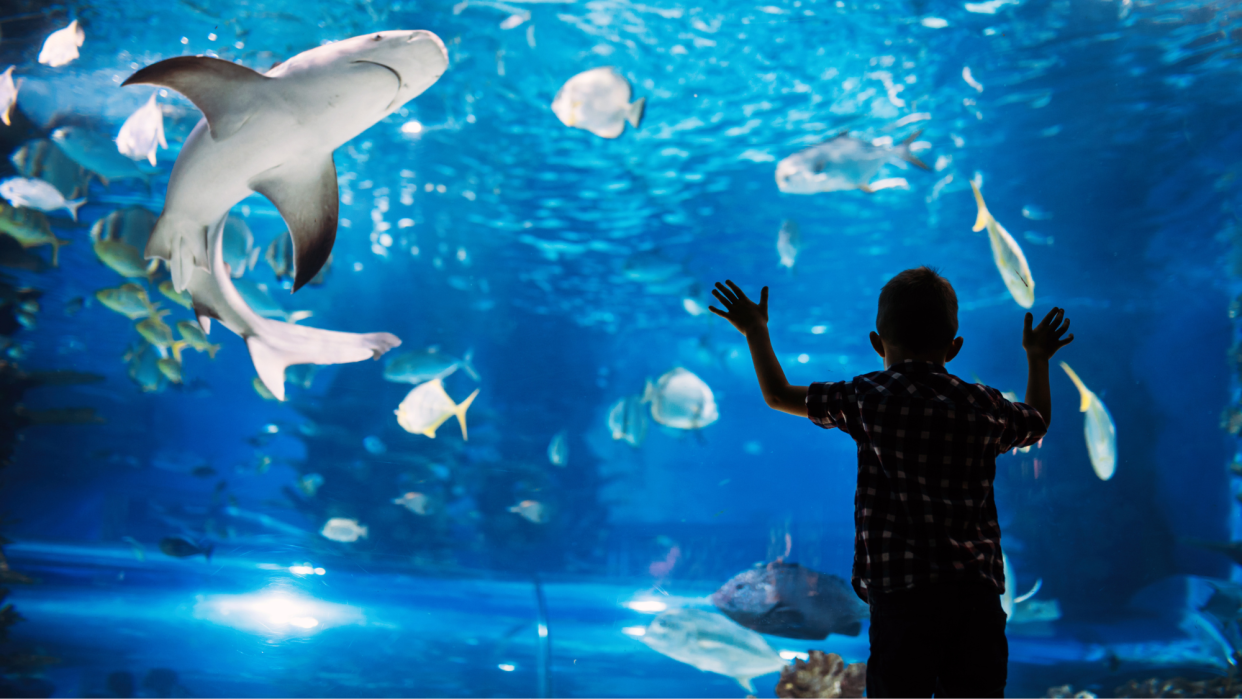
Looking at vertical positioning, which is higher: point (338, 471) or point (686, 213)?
point (686, 213)

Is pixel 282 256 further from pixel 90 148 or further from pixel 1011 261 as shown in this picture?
pixel 1011 261

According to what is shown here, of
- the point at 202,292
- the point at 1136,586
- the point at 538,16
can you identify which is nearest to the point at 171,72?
the point at 202,292

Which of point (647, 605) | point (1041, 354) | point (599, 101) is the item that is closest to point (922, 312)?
point (1041, 354)

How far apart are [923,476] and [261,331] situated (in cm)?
259

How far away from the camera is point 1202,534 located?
433 inches

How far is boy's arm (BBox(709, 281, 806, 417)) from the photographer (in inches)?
66.7

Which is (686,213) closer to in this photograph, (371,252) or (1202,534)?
(371,252)

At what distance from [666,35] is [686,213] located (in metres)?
5.73

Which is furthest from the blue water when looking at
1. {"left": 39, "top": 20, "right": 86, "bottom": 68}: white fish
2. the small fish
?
{"left": 39, "top": 20, "right": 86, "bottom": 68}: white fish

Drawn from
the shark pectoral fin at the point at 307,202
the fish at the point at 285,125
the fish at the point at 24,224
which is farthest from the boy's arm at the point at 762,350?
the fish at the point at 24,224

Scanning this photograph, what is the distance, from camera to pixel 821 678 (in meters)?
4.70

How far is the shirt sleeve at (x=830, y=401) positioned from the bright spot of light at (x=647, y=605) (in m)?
11.1

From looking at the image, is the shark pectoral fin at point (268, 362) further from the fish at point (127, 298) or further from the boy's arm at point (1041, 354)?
the fish at point (127, 298)

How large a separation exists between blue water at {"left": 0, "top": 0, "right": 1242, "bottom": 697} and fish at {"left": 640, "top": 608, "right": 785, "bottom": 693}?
5.46 ft
